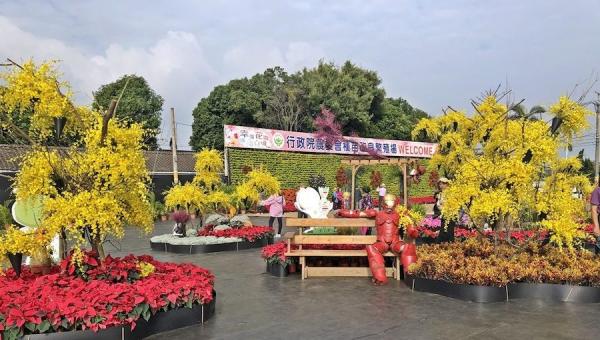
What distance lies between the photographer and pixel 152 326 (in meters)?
6.46

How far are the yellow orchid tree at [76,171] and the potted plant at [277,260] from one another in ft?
11.6

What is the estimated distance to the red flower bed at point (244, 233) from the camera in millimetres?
14914

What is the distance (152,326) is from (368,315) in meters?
2.74

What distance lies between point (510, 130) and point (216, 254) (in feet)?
24.5

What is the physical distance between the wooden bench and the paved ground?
0.38m

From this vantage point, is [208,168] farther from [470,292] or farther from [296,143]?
[470,292]

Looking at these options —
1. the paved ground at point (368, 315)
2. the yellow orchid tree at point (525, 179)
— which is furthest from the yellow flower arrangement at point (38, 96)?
the yellow orchid tree at point (525, 179)

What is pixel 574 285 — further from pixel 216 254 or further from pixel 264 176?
pixel 264 176

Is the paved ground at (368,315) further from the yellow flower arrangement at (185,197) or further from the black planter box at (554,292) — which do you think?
the yellow flower arrangement at (185,197)

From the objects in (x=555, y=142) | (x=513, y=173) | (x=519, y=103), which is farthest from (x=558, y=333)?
(x=519, y=103)

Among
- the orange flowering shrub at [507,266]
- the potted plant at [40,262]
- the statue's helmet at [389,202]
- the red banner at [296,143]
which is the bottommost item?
the orange flowering shrub at [507,266]

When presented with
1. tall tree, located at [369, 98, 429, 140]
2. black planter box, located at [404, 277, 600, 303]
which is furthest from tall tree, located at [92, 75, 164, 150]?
black planter box, located at [404, 277, 600, 303]

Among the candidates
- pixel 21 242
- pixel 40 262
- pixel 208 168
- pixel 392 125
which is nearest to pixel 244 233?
pixel 208 168

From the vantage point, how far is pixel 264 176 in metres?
19.3
